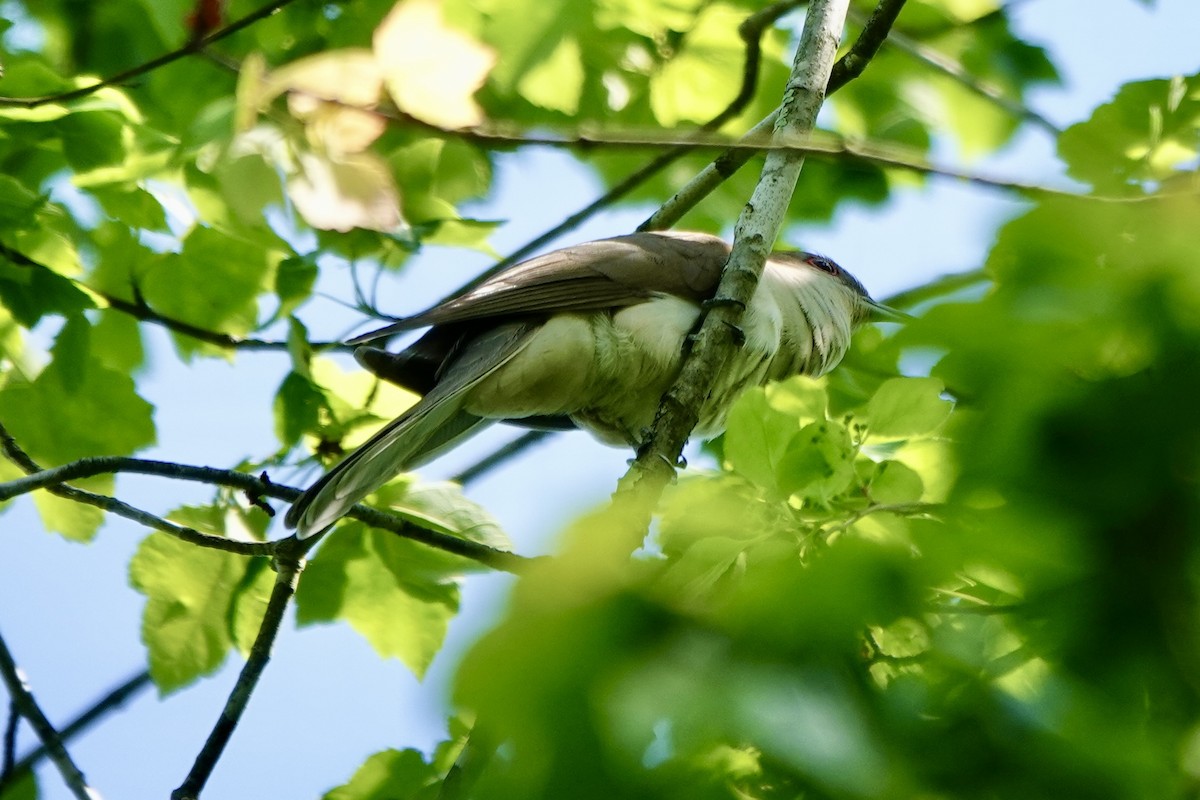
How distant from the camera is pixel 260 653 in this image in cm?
283

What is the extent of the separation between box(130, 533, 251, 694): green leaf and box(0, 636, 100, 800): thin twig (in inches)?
10.6

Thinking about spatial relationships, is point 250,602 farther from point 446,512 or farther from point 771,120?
point 771,120

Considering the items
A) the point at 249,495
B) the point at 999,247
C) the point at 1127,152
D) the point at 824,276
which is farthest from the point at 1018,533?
the point at 824,276

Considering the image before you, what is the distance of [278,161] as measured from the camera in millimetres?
1485

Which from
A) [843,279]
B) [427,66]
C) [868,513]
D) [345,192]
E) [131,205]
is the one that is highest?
[843,279]

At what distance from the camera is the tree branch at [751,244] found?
9.64 feet

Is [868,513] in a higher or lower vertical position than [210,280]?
lower

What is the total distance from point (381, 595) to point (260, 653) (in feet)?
1.05

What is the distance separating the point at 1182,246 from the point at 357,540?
8.06 ft

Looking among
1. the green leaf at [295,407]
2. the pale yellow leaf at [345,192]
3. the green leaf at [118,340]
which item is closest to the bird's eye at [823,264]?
the green leaf at [295,407]

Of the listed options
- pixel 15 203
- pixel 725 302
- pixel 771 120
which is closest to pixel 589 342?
pixel 725 302

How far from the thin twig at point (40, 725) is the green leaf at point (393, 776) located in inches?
29.6

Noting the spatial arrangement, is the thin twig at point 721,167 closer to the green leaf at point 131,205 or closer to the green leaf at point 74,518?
the green leaf at point 131,205

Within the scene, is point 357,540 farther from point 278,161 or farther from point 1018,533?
point 1018,533
